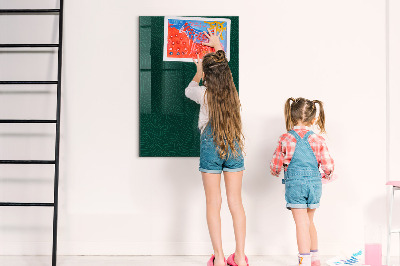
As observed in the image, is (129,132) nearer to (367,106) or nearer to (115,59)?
(115,59)

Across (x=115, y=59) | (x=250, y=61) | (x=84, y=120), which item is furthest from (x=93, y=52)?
(x=250, y=61)

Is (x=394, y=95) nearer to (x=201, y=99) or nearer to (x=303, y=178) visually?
(x=303, y=178)

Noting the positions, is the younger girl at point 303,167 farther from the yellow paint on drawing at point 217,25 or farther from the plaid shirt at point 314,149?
the yellow paint on drawing at point 217,25

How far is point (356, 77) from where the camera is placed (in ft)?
11.0

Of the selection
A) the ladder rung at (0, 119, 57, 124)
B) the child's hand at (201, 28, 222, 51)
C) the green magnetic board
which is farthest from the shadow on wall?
the ladder rung at (0, 119, 57, 124)

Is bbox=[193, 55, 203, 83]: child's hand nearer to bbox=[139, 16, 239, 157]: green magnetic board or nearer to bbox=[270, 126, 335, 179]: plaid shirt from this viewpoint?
bbox=[139, 16, 239, 157]: green magnetic board

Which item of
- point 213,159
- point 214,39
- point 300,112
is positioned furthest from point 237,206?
point 214,39

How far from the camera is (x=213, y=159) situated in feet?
9.26

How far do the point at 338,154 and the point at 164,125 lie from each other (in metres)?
1.26

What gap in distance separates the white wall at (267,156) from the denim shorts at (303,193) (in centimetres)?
51

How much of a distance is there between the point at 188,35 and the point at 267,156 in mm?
1025

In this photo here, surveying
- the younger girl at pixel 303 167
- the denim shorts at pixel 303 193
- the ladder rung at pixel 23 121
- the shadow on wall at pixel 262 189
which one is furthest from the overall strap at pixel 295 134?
the ladder rung at pixel 23 121

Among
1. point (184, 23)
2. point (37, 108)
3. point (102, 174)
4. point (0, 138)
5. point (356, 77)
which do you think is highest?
point (184, 23)

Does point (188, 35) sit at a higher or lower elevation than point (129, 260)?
higher
